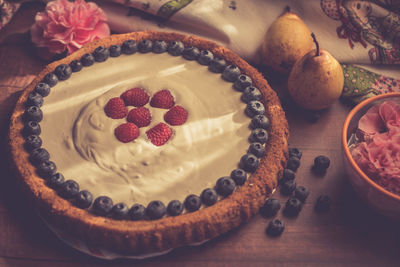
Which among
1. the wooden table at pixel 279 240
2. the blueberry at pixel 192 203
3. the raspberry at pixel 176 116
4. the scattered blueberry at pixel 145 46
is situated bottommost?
the wooden table at pixel 279 240

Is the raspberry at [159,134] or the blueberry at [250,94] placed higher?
the blueberry at [250,94]

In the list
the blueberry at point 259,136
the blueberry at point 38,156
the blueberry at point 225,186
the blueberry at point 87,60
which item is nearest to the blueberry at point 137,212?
the blueberry at point 225,186

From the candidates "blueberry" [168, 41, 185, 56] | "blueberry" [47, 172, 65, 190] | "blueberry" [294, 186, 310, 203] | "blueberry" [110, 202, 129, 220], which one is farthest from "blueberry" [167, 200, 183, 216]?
"blueberry" [168, 41, 185, 56]

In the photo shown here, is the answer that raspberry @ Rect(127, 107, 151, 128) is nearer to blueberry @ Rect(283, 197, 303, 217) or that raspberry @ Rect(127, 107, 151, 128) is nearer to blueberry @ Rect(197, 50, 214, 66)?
blueberry @ Rect(197, 50, 214, 66)

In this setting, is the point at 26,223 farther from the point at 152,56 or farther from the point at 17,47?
the point at 17,47

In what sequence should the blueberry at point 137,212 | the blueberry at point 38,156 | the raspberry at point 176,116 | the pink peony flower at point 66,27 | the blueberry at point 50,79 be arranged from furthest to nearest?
the pink peony flower at point 66,27
the blueberry at point 50,79
the raspberry at point 176,116
the blueberry at point 38,156
the blueberry at point 137,212

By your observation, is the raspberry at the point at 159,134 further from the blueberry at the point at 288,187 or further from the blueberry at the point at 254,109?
the blueberry at the point at 288,187

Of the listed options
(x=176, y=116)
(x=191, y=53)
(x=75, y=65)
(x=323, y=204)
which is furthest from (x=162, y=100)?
(x=323, y=204)
